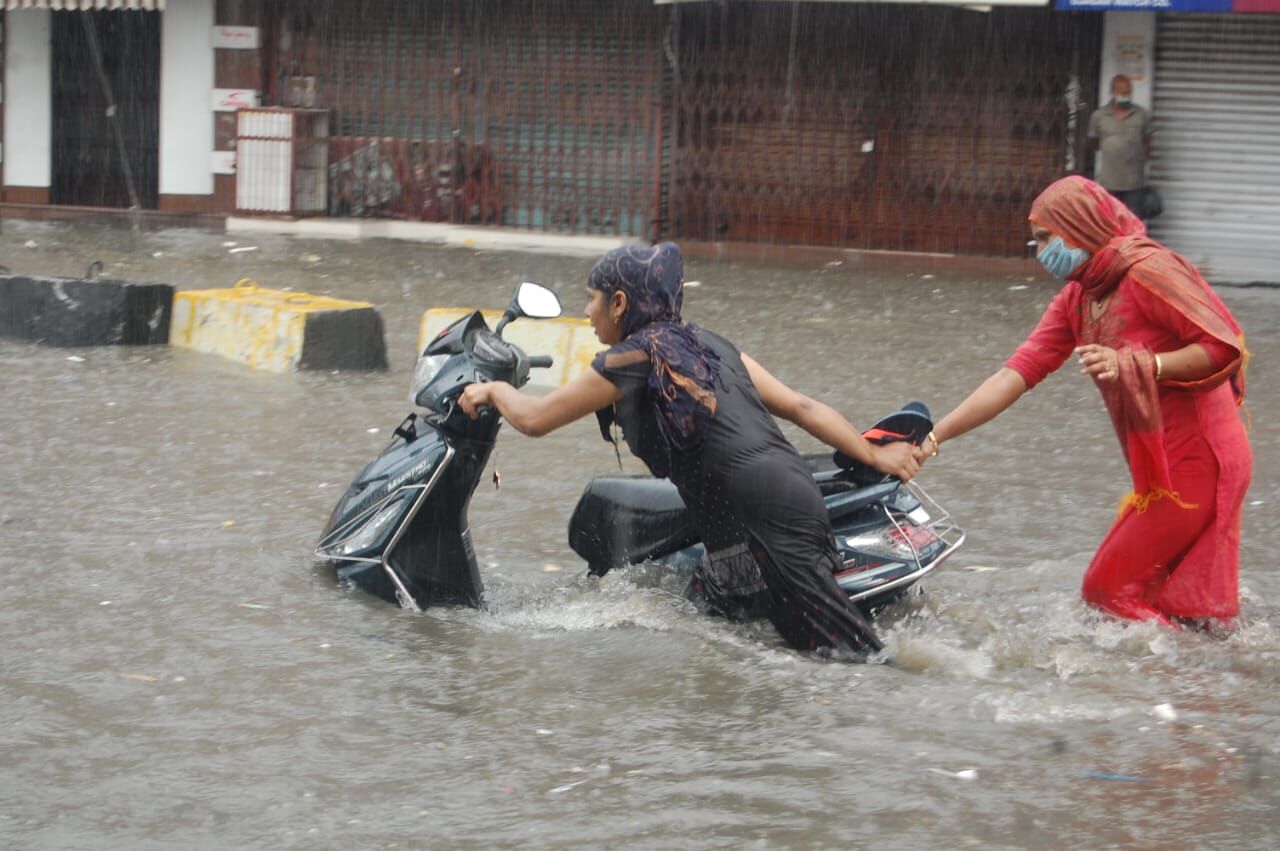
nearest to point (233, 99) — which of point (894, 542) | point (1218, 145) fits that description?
point (1218, 145)

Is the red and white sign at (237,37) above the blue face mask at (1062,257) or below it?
above

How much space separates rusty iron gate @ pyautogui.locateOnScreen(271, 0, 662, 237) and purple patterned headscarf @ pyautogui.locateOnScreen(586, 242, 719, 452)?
41.8 ft

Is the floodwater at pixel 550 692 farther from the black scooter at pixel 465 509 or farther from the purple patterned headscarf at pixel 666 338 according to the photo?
the purple patterned headscarf at pixel 666 338

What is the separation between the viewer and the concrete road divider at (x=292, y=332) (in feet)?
31.0

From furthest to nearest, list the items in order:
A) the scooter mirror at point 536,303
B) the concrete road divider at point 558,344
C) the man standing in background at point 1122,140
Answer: the man standing in background at point 1122,140
the concrete road divider at point 558,344
the scooter mirror at point 536,303

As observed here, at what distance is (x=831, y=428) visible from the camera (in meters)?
4.45

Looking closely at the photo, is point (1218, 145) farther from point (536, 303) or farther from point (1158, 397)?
point (536, 303)

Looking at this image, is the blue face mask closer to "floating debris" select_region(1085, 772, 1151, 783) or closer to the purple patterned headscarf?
the purple patterned headscarf

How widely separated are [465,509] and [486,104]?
43.2 feet

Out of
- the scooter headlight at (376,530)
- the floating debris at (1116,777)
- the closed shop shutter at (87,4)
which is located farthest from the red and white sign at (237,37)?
the floating debris at (1116,777)

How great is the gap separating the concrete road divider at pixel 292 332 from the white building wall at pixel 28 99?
9.94 meters

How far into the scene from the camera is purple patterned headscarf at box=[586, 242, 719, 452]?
4254 millimetres

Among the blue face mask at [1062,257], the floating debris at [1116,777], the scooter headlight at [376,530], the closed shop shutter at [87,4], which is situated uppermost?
the closed shop shutter at [87,4]

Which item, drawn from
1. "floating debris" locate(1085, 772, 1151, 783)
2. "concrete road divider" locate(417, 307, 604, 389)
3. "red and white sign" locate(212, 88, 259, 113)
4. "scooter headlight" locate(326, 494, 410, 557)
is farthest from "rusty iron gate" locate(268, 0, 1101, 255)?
"floating debris" locate(1085, 772, 1151, 783)
